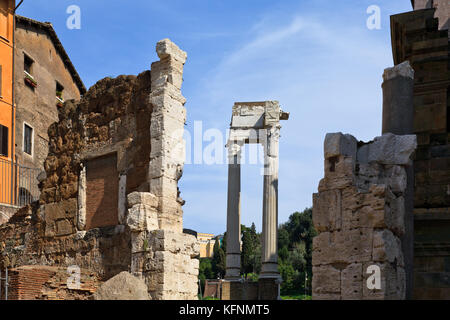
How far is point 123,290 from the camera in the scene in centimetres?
643

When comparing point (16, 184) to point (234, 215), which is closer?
point (16, 184)

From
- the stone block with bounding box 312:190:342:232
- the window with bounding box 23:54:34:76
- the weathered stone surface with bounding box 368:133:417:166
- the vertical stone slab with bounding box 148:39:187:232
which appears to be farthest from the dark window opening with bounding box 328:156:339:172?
the window with bounding box 23:54:34:76

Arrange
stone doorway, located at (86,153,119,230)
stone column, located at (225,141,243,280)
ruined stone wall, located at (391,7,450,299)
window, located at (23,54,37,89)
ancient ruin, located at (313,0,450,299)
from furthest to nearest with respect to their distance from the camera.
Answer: stone column, located at (225,141,243,280)
window, located at (23,54,37,89)
stone doorway, located at (86,153,119,230)
ruined stone wall, located at (391,7,450,299)
ancient ruin, located at (313,0,450,299)

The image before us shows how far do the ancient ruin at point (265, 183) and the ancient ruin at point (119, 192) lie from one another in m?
11.0

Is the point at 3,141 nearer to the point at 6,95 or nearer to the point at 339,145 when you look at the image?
the point at 6,95

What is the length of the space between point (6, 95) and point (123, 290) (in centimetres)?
1597

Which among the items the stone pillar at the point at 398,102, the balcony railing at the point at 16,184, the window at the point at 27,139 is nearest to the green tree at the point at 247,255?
the window at the point at 27,139

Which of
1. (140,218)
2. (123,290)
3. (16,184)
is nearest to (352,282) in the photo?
(123,290)

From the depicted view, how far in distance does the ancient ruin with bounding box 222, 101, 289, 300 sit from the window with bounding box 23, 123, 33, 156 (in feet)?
24.8

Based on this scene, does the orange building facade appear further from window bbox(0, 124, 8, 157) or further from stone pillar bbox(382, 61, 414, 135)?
stone pillar bbox(382, 61, 414, 135)

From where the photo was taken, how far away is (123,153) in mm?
10430

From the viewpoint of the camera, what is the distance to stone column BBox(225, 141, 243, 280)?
2283 centimetres

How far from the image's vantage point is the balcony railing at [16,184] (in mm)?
19188
